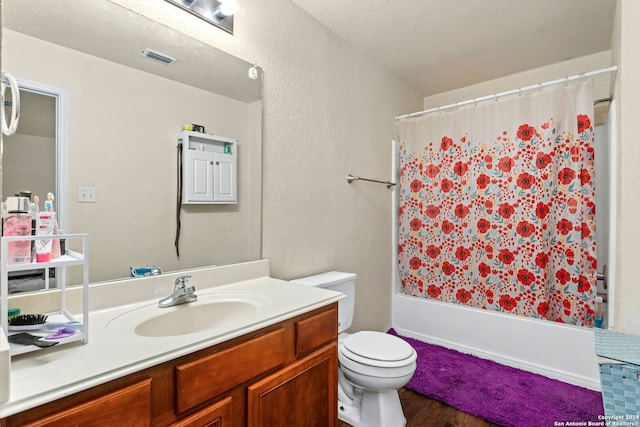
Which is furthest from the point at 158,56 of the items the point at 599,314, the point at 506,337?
the point at 599,314

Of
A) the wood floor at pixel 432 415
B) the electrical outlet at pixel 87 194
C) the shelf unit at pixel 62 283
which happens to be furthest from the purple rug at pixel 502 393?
the electrical outlet at pixel 87 194

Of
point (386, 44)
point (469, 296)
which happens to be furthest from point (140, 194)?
point (469, 296)

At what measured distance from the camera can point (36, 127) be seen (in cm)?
106

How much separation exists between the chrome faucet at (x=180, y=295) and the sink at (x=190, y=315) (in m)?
0.02

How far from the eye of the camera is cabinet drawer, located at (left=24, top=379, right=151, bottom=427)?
689 millimetres

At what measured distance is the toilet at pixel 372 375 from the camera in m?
1.60

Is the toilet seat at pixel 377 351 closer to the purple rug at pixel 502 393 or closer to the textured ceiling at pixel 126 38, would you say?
the purple rug at pixel 502 393

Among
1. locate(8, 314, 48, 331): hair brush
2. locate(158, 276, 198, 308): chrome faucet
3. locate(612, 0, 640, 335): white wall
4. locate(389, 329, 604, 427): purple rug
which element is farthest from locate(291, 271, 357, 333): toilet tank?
locate(612, 0, 640, 335): white wall

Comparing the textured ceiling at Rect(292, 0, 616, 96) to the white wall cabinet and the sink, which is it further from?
the sink

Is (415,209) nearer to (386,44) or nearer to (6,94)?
(386,44)

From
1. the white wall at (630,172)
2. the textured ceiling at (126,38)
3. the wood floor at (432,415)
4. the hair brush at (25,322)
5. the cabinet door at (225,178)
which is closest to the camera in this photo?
the hair brush at (25,322)

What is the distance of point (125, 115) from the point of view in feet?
4.17

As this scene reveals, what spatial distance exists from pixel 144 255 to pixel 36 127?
1.82 ft

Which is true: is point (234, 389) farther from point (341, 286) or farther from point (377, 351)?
point (341, 286)
